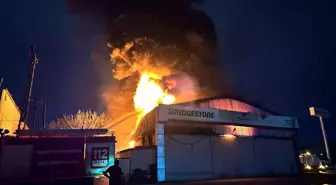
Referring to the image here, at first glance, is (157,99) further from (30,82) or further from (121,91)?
(30,82)

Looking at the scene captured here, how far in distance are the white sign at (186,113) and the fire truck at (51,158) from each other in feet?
19.1

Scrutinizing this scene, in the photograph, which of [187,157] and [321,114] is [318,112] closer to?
[321,114]

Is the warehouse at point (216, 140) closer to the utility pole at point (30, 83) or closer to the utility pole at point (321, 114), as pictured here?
the utility pole at point (321, 114)

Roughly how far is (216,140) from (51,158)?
45.5ft

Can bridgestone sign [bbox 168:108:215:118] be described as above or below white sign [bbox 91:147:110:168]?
above

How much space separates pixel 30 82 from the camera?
28609 mm

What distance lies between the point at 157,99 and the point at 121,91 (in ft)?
35.7

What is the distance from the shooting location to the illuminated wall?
29208 millimetres

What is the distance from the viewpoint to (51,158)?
15.0 m

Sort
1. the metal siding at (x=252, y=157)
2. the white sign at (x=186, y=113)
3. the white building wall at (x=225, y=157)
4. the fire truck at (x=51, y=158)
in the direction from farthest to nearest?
the metal siding at (x=252, y=157) → the white building wall at (x=225, y=157) → the white sign at (x=186, y=113) → the fire truck at (x=51, y=158)

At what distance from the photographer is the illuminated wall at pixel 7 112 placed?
95.8ft

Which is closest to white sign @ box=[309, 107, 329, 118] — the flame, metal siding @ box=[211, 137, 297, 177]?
metal siding @ box=[211, 137, 297, 177]

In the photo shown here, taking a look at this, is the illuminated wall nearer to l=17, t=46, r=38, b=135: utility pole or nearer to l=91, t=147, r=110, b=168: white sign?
l=17, t=46, r=38, b=135: utility pole

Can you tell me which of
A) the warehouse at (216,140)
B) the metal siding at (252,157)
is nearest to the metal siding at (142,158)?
the warehouse at (216,140)
